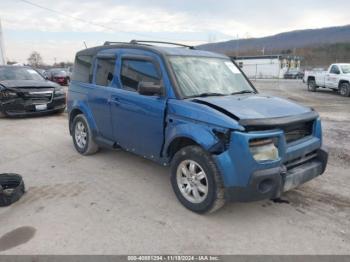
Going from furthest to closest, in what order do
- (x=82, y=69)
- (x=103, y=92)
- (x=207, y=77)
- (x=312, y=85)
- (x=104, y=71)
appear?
1. (x=312, y=85)
2. (x=82, y=69)
3. (x=104, y=71)
4. (x=103, y=92)
5. (x=207, y=77)

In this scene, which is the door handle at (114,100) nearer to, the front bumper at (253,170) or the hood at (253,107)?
the hood at (253,107)

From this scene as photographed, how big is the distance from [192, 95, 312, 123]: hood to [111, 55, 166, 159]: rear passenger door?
641mm

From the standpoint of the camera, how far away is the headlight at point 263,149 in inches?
128

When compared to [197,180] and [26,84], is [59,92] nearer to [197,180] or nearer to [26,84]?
[26,84]

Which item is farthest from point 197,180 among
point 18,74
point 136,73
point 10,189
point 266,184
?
point 18,74

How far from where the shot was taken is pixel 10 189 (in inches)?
167

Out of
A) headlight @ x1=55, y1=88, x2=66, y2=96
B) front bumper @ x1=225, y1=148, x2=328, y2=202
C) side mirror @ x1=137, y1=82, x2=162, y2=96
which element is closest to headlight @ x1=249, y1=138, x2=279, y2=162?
front bumper @ x1=225, y1=148, x2=328, y2=202

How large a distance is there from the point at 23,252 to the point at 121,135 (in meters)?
Result: 2.21

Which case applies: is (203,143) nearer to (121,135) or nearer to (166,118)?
(166,118)

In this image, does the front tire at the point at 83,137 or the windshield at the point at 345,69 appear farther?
the windshield at the point at 345,69

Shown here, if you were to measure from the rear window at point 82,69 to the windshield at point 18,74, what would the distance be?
519 cm

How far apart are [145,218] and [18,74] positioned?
8910 mm

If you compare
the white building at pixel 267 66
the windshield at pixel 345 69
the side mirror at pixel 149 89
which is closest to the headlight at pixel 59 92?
the side mirror at pixel 149 89

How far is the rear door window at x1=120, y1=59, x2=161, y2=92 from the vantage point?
432 cm
